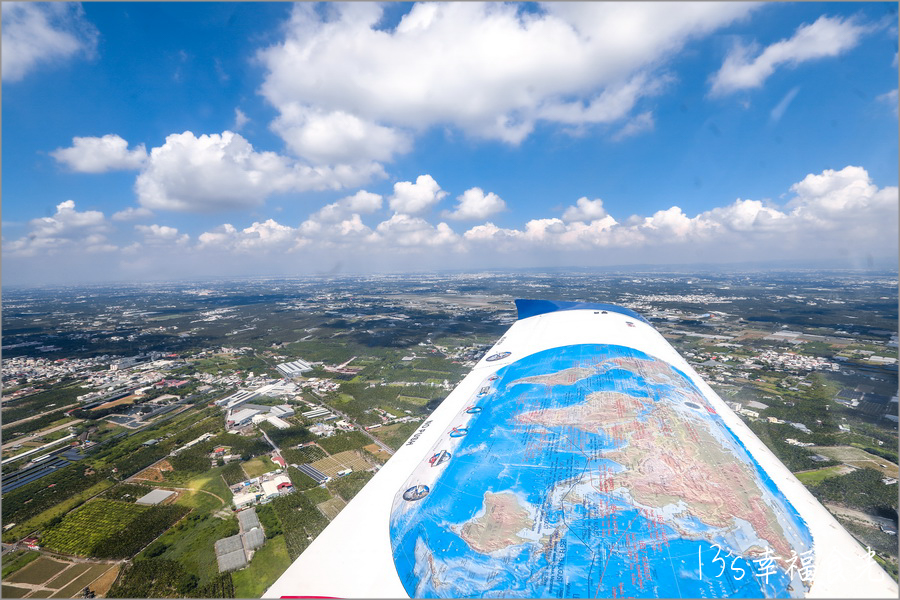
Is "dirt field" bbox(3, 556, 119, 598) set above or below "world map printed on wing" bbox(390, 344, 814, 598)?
below

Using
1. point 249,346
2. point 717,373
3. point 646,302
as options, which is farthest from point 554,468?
point 646,302

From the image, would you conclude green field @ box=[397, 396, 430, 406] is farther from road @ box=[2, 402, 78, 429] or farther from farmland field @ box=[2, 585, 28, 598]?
road @ box=[2, 402, 78, 429]

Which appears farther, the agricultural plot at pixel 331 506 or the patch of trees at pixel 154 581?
the agricultural plot at pixel 331 506

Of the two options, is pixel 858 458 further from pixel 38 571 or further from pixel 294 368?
pixel 294 368

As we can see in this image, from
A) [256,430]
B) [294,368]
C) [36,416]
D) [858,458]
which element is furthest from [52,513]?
[858,458]

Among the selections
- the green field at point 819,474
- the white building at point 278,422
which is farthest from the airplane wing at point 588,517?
the white building at point 278,422

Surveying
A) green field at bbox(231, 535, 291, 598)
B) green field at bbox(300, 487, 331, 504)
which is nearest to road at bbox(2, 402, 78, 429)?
green field at bbox(300, 487, 331, 504)

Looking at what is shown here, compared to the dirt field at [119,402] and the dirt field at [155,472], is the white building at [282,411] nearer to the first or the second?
the dirt field at [155,472]
